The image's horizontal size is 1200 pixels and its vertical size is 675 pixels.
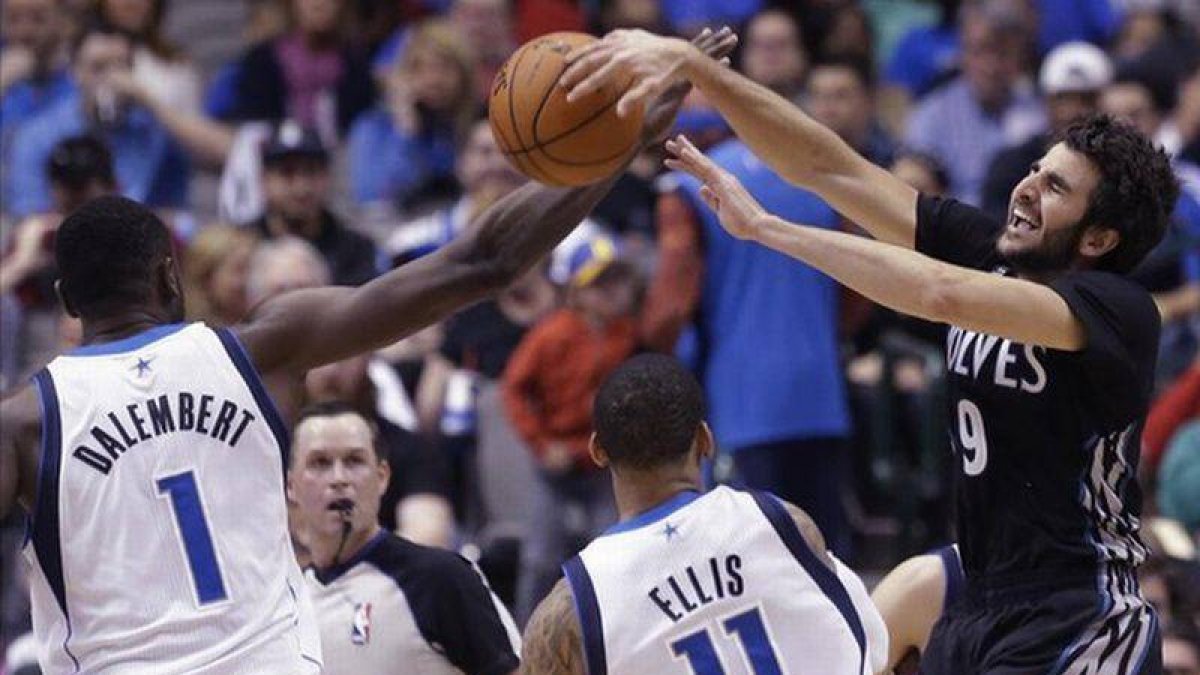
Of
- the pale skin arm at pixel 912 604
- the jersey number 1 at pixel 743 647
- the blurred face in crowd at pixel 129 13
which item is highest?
the blurred face in crowd at pixel 129 13

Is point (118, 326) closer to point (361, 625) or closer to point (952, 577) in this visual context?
point (361, 625)

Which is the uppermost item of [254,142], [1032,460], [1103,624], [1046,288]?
[254,142]

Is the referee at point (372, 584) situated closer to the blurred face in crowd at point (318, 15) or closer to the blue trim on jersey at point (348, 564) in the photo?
the blue trim on jersey at point (348, 564)

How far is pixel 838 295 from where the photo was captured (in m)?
11.4

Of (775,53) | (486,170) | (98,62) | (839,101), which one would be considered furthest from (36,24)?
(839,101)

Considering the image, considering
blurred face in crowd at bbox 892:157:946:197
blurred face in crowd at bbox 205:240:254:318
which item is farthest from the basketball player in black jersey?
blurred face in crowd at bbox 892:157:946:197

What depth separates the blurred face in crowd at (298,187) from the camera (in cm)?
1221

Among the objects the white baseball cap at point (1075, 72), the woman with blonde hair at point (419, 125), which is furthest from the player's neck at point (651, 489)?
the woman with blonde hair at point (419, 125)

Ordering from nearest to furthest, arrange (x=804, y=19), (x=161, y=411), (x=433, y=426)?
(x=161, y=411) < (x=433, y=426) < (x=804, y=19)

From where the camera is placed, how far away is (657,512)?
6402 millimetres

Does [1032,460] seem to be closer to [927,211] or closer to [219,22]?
[927,211]

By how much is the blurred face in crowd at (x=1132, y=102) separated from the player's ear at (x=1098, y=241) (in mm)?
5919

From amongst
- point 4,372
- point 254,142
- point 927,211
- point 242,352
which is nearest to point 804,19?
point 254,142

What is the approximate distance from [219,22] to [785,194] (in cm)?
619
